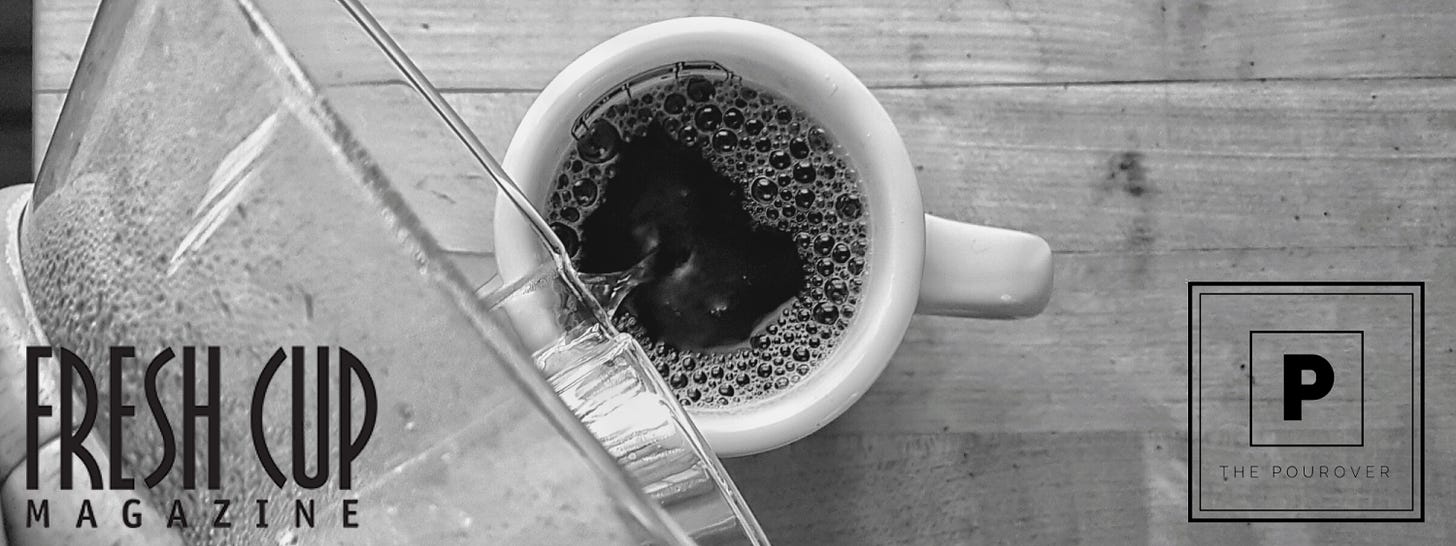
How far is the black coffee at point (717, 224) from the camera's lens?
0.44m

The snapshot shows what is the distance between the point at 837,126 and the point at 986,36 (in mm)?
131

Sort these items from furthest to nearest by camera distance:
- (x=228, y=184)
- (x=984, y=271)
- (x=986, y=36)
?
1. (x=986, y=36)
2. (x=984, y=271)
3. (x=228, y=184)

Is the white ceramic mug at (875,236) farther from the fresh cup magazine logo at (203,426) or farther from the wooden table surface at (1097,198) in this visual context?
the fresh cup magazine logo at (203,426)

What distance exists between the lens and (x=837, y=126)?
0.43 meters

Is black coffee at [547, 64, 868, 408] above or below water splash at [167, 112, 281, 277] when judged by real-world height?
below

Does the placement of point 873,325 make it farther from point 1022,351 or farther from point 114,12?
point 114,12

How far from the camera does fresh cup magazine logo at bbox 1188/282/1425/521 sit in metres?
0.53

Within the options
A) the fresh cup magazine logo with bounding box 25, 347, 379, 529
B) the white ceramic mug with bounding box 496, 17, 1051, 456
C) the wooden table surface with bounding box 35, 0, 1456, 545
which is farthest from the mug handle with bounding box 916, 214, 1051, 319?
the fresh cup magazine logo with bounding box 25, 347, 379, 529

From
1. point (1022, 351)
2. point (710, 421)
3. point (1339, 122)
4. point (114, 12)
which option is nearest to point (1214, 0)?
point (1339, 122)

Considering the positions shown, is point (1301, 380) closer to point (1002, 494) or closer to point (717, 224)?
point (1002, 494)

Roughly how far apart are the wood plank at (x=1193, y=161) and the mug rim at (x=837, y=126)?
102 mm

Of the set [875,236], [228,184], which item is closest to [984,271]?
[875,236]

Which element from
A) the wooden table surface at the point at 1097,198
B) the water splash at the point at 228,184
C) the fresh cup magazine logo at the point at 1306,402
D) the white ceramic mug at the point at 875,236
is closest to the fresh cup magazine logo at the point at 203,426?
the water splash at the point at 228,184

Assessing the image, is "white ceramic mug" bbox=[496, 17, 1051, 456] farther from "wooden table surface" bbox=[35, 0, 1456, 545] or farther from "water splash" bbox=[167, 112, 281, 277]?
"water splash" bbox=[167, 112, 281, 277]
